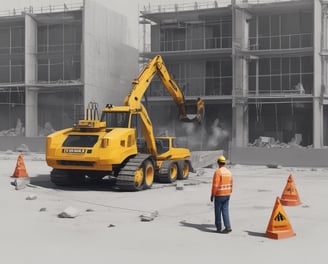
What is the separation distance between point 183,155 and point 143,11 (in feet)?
81.0

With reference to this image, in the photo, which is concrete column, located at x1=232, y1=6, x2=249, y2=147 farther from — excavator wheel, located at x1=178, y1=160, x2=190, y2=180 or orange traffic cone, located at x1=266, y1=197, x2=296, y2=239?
orange traffic cone, located at x1=266, y1=197, x2=296, y2=239

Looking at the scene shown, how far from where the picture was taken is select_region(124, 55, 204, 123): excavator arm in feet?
61.6

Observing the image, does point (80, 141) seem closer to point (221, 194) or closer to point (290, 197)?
point (290, 197)

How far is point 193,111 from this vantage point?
22844 millimetres

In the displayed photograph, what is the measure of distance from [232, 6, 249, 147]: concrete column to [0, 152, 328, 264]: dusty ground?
851 inches

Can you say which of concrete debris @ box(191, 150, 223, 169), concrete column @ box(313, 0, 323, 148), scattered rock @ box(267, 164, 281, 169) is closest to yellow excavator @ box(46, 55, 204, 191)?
concrete debris @ box(191, 150, 223, 169)

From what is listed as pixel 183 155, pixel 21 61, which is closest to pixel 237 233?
pixel 183 155

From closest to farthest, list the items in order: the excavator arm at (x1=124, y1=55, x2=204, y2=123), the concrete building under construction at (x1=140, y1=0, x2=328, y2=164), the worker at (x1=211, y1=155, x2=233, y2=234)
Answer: the worker at (x1=211, y1=155, x2=233, y2=234)
the excavator arm at (x1=124, y1=55, x2=204, y2=123)
the concrete building under construction at (x1=140, y1=0, x2=328, y2=164)

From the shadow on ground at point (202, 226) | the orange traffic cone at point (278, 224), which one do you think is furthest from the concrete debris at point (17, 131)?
the orange traffic cone at point (278, 224)

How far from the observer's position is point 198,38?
143ft

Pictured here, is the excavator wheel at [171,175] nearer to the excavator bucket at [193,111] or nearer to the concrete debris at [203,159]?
the excavator bucket at [193,111]

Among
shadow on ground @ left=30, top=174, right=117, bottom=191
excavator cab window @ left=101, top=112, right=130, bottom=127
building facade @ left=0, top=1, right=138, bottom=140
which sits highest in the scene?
building facade @ left=0, top=1, right=138, bottom=140

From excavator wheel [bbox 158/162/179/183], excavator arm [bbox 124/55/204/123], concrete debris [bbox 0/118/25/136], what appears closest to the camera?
excavator arm [bbox 124/55/204/123]

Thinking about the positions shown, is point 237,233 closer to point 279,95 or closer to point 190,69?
point 279,95
